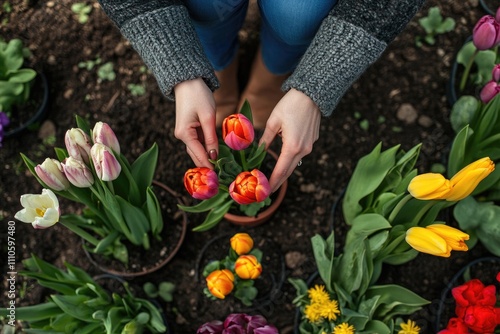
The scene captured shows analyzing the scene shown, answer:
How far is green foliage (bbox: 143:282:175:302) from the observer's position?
144 centimetres

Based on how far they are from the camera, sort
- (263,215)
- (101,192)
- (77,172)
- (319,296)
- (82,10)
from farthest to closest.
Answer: (82,10) → (263,215) → (319,296) → (101,192) → (77,172)

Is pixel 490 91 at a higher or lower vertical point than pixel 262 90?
higher

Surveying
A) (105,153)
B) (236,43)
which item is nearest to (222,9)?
(236,43)

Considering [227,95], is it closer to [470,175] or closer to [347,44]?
[347,44]

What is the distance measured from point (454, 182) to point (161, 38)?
0.65 metres

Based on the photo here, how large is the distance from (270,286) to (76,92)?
37.5 inches

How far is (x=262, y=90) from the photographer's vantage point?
1.63 metres

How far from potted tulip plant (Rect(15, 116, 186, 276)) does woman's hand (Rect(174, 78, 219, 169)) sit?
0.50 feet

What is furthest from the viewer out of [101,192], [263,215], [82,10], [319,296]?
[82,10]

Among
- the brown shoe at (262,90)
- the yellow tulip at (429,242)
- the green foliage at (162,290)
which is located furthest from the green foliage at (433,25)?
the green foliage at (162,290)

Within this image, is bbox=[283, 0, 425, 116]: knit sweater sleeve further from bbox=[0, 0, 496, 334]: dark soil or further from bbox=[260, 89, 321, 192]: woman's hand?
bbox=[0, 0, 496, 334]: dark soil

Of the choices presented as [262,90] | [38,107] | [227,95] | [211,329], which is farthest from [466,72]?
[38,107]

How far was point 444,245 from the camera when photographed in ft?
2.84

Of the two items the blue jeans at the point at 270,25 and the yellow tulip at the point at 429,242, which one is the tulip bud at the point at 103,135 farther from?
the yellow tulip at the point at 429,242
